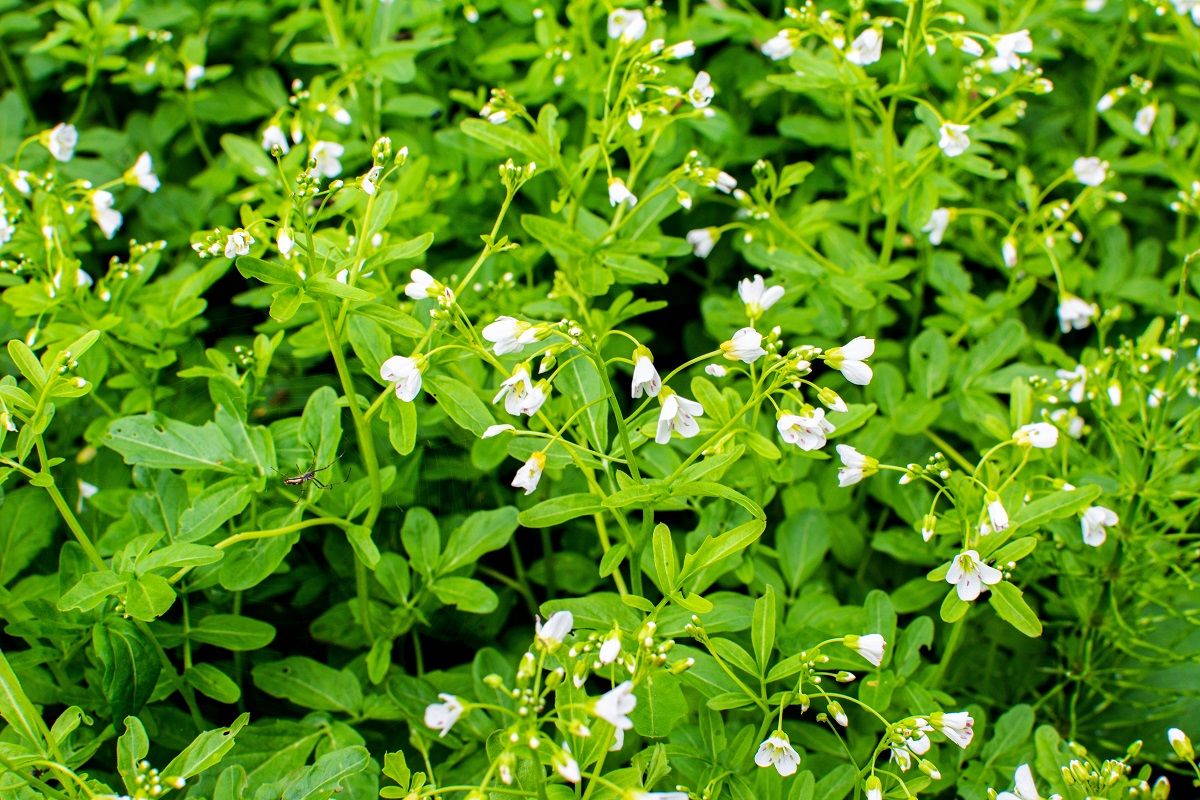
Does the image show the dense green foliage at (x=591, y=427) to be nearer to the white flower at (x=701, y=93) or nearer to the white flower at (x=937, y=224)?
the white flower at (x=701, y=93)

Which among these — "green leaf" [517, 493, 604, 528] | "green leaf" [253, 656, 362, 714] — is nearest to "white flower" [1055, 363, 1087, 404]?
"green leaf" [517, 493, 604, 528]

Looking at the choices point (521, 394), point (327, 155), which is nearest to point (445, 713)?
point (521, 394)

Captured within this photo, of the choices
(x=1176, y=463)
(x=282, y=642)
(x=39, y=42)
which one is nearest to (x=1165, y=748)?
(x=1176, y=463)

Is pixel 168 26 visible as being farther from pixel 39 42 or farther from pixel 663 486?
pixel 663 486

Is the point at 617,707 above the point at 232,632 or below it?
above

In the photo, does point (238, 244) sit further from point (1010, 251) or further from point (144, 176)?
point (1010, 251)

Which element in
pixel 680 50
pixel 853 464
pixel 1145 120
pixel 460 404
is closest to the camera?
pixel 460 404

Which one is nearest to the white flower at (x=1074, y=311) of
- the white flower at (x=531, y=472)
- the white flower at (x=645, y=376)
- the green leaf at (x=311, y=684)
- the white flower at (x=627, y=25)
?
the white flower at (x=627, y=25)
